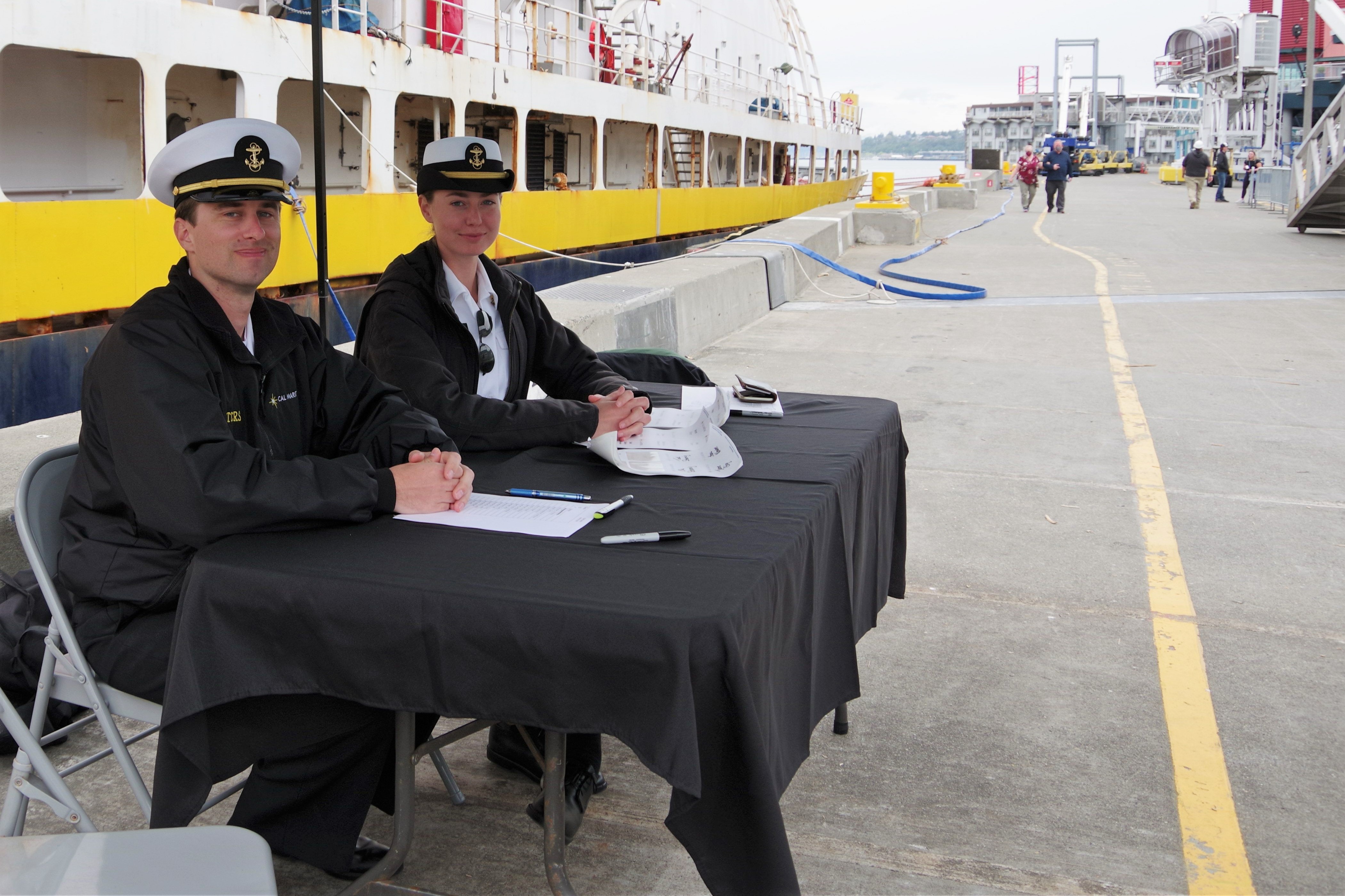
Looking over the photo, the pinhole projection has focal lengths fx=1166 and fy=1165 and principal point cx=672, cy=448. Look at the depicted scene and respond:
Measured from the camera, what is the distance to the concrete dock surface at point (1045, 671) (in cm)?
266

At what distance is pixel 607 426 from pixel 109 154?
31.9 ft

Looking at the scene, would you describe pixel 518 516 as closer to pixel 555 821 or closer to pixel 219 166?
pixel 555 821

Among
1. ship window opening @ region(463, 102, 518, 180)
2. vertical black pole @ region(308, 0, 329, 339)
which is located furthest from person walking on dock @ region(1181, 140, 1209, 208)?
vertical black pole @ region(308, 0, 329, 339)

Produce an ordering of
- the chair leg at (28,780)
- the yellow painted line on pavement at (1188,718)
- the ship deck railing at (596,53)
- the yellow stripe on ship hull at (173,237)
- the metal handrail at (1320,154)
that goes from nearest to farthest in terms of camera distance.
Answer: the chair leg at (28,780)
the yellow painted line on pavement at (1188,718)
the yellow stripe on ship hull at (173,237)
the ship deck railing at (596,53)
the metal handrail at (1320,154)

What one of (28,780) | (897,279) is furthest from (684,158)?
(28,780)

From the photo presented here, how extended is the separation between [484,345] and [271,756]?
1420 millimetres

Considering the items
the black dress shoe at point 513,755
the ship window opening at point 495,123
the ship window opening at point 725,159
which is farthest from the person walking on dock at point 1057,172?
the black dress shoe at point 513,755

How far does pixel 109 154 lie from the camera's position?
10.8m

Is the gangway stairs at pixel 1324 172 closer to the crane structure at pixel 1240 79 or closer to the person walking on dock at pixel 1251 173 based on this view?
the person walking on dock at pixel 1251 173

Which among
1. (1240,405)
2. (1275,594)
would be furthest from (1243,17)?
(1275,594)

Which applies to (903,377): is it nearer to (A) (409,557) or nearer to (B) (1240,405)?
(B) (1240,405)

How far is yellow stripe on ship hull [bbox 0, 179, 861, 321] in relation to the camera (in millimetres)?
8750

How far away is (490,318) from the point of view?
3.39 metres

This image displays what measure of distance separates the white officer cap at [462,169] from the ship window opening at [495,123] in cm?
1251
